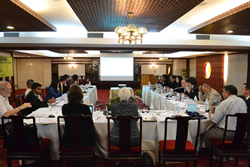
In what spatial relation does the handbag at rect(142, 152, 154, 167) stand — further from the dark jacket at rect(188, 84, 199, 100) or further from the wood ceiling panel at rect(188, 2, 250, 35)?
the dark jacket at rect(188, 84, 199, 100)

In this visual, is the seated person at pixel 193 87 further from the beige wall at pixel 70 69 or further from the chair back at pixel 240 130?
the beige wall at pixel 70 69

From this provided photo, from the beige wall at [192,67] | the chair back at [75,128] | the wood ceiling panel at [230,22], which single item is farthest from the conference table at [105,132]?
the beige wall at [192,67]

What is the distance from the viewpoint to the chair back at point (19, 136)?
2.26 metres

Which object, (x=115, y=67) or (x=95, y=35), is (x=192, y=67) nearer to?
(x=115, y=67)

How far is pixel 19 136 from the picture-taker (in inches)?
90.7

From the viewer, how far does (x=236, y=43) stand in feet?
22.8

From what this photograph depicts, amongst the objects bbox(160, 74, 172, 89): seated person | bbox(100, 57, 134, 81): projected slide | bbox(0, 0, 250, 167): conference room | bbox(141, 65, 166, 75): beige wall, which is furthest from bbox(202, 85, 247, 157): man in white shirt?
bbox(141, 65, 166, 75): beige wall

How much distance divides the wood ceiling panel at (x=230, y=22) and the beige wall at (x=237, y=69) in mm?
4619

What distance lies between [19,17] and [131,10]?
7.35 feet

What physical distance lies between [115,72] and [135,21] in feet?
22.7

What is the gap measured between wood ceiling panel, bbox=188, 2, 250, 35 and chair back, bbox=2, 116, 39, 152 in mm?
3860

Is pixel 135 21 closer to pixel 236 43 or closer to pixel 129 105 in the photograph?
pixel 129 105

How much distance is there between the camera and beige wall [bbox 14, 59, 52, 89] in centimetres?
1401

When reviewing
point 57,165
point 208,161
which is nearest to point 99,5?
point 57,165
